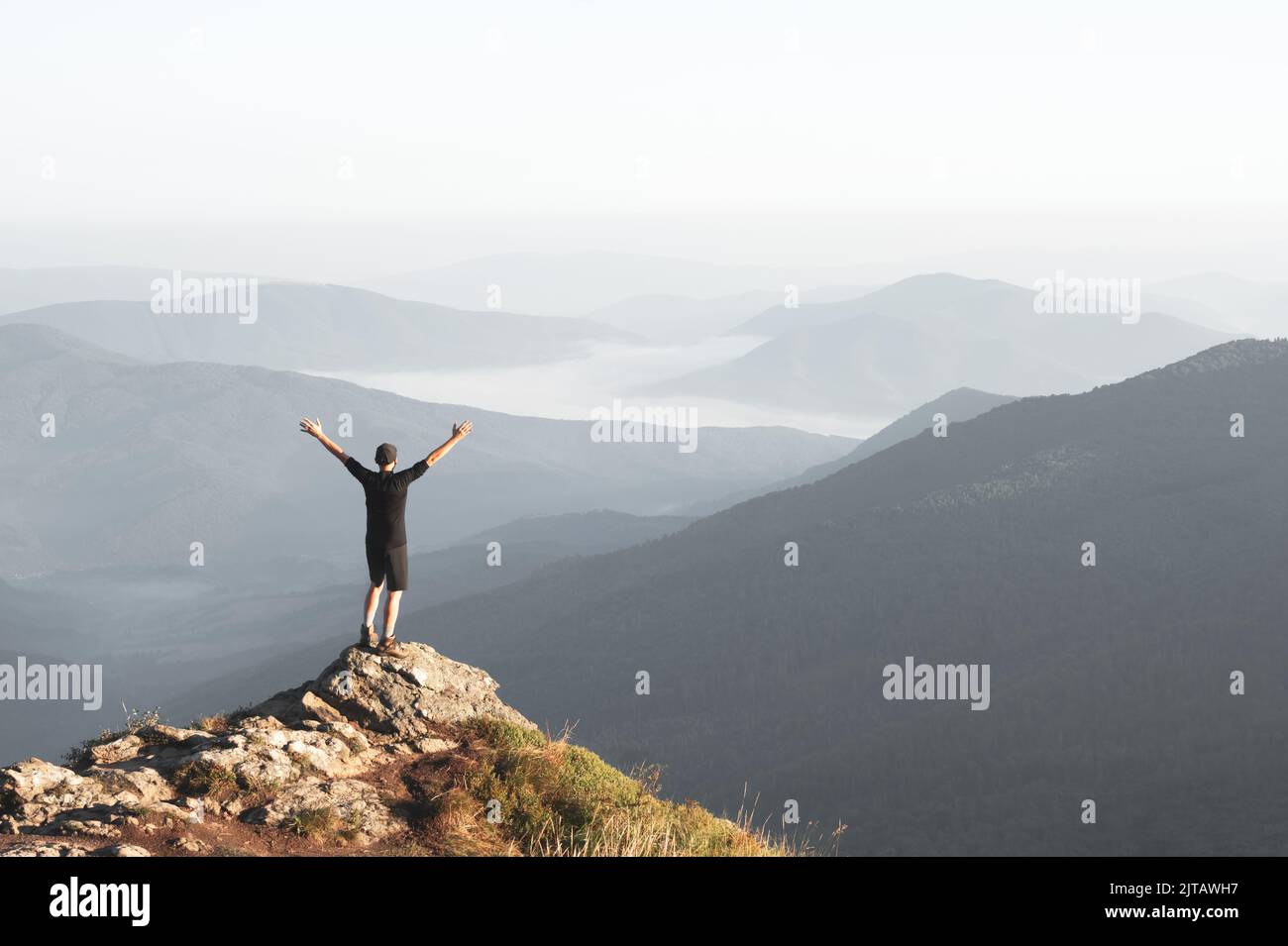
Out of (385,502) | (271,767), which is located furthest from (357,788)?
(385,502)

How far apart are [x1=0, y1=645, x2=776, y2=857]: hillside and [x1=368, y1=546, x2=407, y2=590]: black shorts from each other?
5.13 feet

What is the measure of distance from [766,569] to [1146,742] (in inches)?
2752

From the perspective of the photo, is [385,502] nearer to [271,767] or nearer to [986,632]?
[271,767]

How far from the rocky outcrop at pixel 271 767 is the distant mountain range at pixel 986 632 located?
69.0 meters

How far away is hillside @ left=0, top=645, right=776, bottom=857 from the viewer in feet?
48.0

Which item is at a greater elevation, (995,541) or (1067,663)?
(995,541)

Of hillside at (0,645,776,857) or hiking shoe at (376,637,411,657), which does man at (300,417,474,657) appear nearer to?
hiking shoe at (376,637,411,657)

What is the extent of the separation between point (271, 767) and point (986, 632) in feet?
408

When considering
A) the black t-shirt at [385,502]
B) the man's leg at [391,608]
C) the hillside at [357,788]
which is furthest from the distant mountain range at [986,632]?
A: the black t-shirt at [385,502]
